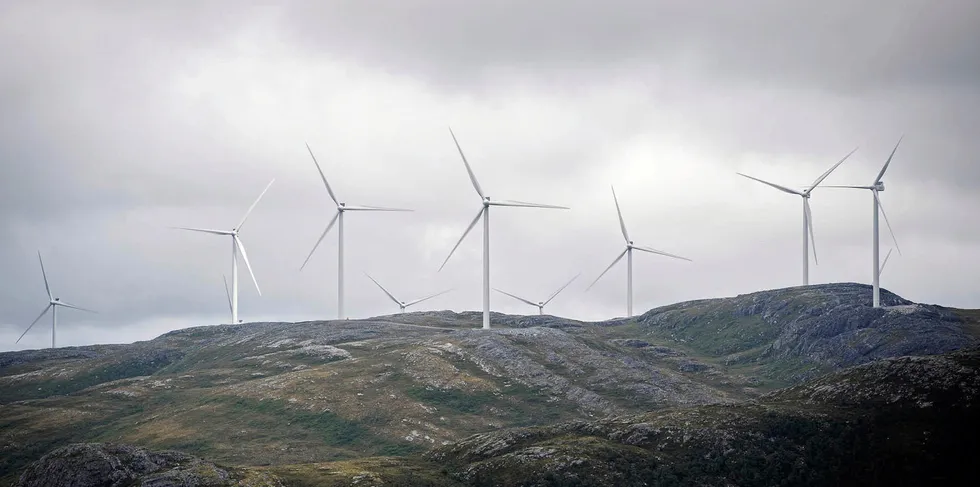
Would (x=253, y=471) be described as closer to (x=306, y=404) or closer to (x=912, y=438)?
(x=306, y=404)

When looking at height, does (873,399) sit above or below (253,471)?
above

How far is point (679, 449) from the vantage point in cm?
13300

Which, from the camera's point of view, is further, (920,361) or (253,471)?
(920,361)

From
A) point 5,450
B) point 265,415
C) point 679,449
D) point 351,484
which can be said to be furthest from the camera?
point 265,415

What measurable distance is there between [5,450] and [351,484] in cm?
9622

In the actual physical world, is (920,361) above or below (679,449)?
above

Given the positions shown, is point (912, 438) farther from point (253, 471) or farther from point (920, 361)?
point (253, 471)

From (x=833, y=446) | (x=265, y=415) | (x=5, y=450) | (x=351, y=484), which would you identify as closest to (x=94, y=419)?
(x=5, y=450)

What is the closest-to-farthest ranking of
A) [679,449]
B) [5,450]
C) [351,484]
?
1. [351,484]
2. [679,449]
3. [5,450]

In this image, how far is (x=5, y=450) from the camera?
178m

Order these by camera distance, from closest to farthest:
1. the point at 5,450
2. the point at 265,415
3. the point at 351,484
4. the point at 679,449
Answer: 1. the point at 351,484
2. the point at 679,449
3. the point at 5,450
4. the point at 265,415

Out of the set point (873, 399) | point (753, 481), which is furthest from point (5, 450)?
point (873, 399)

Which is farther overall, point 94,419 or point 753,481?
point 94,419

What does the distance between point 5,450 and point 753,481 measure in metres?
143
